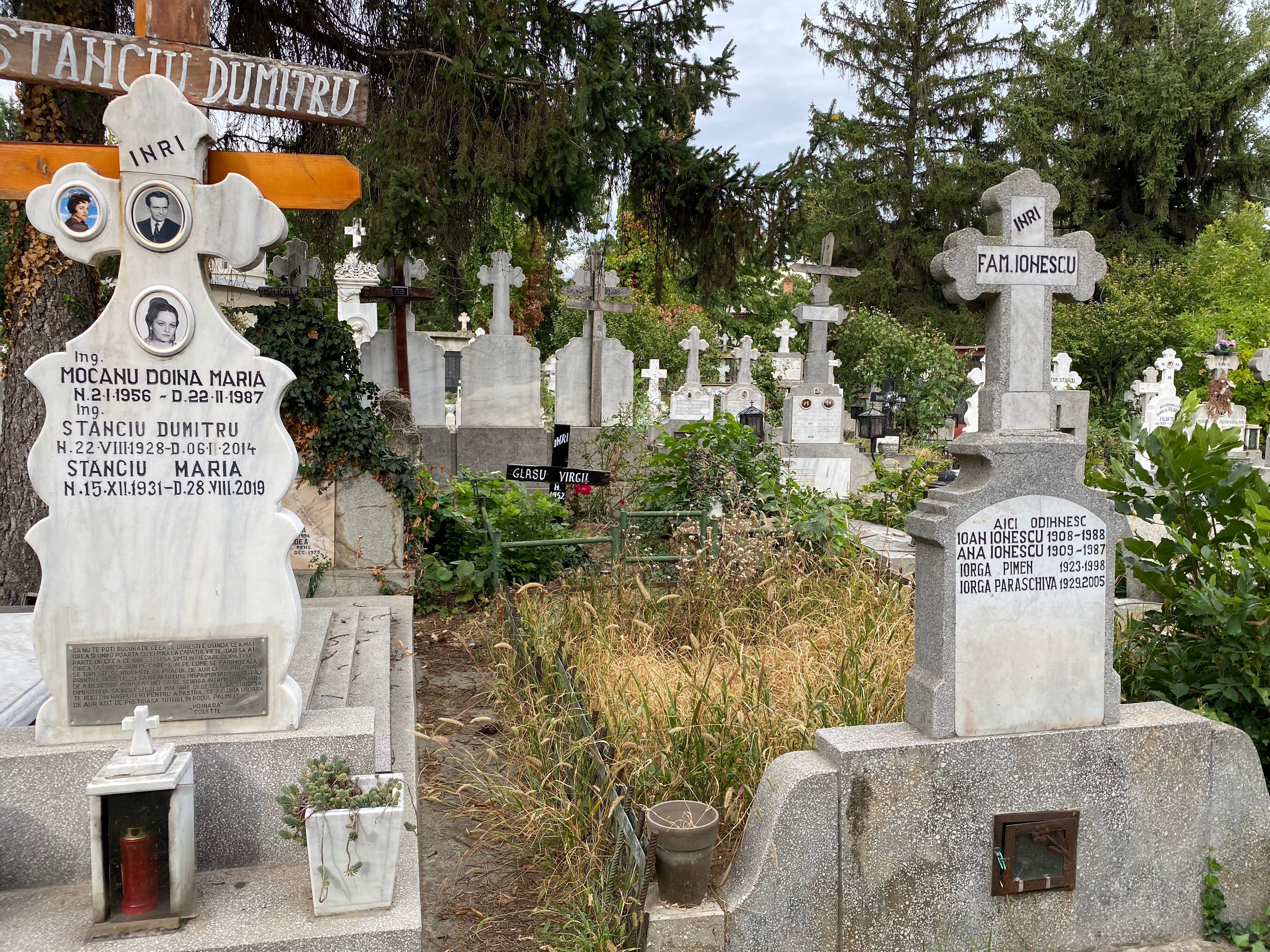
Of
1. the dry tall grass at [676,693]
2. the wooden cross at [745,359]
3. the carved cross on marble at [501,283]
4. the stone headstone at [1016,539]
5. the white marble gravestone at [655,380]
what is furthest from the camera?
the wooden cross at [745,359]

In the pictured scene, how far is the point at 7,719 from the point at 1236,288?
87.8ft

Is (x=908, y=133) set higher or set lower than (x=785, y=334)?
higher

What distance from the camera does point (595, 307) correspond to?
13039mm

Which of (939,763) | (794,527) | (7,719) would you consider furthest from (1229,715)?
(7,719)

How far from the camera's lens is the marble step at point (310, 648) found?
3.88 meters

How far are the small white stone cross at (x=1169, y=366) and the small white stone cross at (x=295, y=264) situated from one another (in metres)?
18.1

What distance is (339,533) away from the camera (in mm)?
7188

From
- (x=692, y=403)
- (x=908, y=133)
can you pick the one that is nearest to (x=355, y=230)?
(x=692, y=403)

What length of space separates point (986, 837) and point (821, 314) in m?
12.2

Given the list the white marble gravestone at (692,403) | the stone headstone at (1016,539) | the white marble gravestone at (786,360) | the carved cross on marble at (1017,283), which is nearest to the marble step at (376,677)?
the stone headstone at (1016,539)

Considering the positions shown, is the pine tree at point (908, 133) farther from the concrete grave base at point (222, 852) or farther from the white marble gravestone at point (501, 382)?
the concrete grave base at point (222, 852)

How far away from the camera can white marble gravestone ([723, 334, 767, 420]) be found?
20.8 m

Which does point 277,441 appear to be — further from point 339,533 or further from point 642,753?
point 339,533

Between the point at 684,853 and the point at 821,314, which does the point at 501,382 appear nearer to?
the point at 821,314
